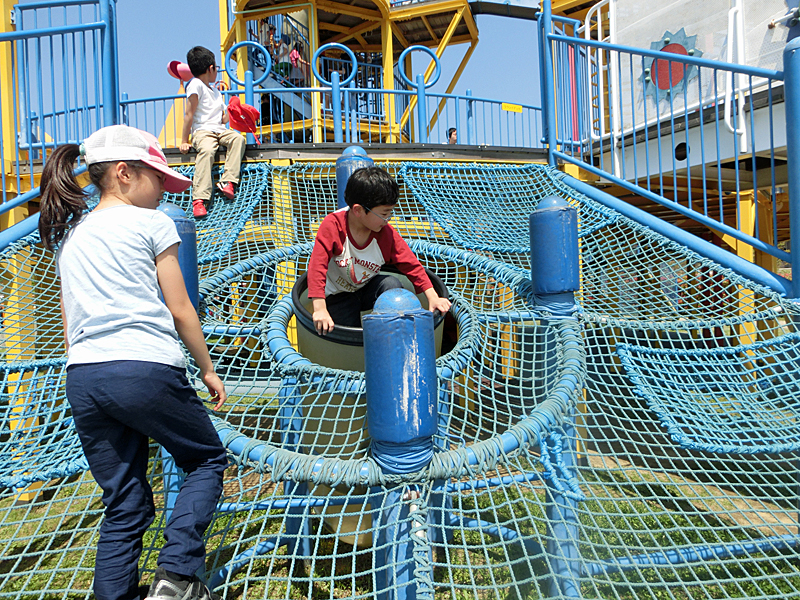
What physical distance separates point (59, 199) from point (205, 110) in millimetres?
2989

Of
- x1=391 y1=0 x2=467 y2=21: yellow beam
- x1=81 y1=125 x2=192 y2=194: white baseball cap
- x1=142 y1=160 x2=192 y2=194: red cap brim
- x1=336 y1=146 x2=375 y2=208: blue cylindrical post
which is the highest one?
x1=391 y1=0 x2=467 y2=21: yellow beam

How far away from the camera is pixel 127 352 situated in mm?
1206

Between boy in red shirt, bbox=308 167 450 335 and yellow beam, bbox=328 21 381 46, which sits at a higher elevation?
yellow beam, bbox=328 21 381 46

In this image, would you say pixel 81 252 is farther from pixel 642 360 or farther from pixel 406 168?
pixel 406 168

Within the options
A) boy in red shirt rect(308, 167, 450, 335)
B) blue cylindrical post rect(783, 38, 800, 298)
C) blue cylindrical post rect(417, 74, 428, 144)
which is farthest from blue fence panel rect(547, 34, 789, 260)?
boy in red shirt rect(308, 167, 450, 335)

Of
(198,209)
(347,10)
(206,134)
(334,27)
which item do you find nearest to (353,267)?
(198,209)

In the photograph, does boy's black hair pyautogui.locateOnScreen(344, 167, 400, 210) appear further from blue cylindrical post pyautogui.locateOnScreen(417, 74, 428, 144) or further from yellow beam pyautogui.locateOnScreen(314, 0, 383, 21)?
yellow beam pyautogui.locateOnScreen(314, 0, 383, 21)

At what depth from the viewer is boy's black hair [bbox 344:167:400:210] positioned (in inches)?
79.3

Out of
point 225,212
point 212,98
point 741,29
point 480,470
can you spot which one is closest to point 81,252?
point 480,470

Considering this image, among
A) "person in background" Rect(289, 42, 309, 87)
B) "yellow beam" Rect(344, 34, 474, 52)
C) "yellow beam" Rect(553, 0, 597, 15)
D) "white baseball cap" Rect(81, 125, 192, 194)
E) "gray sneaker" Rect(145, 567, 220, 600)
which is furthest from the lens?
"yellow beam" Rect(344, 34, 474, 52)

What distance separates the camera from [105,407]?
3.94ft

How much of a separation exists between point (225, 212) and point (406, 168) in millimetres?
1431

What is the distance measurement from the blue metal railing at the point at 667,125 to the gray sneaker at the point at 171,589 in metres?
2.94

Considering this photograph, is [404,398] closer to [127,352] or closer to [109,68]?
[127,352]
